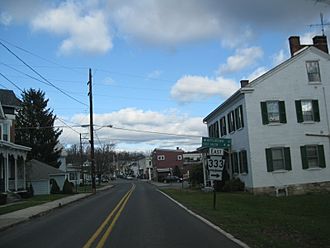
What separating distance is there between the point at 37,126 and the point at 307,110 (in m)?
39.0

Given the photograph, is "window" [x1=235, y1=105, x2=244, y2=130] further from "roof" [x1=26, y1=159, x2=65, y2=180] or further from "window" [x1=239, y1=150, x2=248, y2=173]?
"roof" [x1=26, y1=159, x2=65, y2=180]

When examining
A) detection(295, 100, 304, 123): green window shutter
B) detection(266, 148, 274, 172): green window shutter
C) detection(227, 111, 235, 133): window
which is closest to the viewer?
detection(266, 148, 274, 172): green window shutter

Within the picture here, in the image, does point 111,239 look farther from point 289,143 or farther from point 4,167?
point 4,167

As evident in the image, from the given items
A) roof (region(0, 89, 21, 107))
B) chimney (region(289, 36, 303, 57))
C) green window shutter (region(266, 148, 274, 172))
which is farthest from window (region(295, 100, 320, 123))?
roof (region(0, 89, 21, 107))

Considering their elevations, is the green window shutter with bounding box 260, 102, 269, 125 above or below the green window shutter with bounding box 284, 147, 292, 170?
above

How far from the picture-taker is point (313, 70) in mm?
34125

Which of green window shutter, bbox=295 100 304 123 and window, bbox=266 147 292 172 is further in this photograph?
green window shutter, bbox=295 100 304 123

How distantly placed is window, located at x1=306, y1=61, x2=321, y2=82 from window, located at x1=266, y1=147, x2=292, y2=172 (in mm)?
5959

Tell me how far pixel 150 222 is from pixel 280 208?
7127mm

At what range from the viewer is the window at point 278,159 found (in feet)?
106

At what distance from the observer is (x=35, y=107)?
61.8m

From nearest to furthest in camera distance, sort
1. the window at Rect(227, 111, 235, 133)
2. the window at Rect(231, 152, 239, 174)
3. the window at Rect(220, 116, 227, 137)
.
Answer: the window at Rect(231, 152, 239, 174) < the window at Rect(227, 111, 235, 133) < the window at Rect(220, 116, 227, 137)

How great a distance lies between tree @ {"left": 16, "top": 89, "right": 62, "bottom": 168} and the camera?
2397 inches

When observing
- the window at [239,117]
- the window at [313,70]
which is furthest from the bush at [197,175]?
the window at [313,70]
